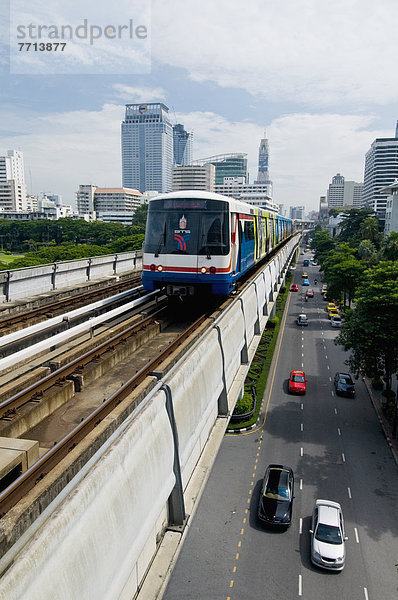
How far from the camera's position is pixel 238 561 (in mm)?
14539

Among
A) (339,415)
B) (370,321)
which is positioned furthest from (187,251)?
(339,415)

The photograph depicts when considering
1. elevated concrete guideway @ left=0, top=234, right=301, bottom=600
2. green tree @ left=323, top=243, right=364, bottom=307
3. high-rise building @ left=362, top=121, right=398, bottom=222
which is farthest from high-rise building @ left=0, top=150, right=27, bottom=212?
elevated concrete guideway @ left=0, top=234, right=301, bottom=600

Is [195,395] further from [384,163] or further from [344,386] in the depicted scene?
[384,163]

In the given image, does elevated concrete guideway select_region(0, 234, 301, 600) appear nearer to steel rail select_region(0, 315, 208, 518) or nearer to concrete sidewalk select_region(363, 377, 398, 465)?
steel rail select_region(0, 315, 208, 518)

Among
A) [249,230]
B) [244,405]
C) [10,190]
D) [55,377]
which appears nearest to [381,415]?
[244,405]

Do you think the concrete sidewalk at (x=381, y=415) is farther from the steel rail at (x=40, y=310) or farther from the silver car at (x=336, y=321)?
the steel rail at (x=40, y=310)

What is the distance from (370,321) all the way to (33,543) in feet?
72.5

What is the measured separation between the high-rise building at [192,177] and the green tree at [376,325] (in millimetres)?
152332

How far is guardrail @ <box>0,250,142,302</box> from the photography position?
1595 centimetres

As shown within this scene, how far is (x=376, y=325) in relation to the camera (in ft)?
72.7

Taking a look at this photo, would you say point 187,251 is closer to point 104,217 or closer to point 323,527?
point 323,527


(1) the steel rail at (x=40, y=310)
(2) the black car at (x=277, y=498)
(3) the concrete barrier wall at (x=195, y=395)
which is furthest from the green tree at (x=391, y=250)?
(3) the concrete barrier wall at (x=195, y=395)

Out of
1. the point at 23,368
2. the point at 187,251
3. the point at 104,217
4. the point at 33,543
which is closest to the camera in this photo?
the point at 33,543

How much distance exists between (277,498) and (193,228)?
11601 millimetres
